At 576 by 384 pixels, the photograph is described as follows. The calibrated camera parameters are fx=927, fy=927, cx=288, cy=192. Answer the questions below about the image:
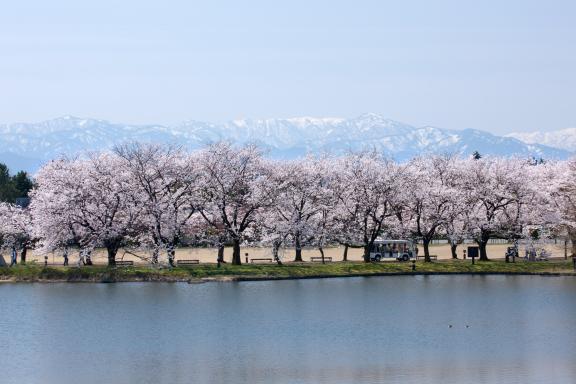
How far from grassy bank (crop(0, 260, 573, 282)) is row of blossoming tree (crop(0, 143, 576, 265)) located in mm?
2606

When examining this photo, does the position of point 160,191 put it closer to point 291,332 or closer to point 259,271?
point 259,271

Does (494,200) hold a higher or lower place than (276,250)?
higher

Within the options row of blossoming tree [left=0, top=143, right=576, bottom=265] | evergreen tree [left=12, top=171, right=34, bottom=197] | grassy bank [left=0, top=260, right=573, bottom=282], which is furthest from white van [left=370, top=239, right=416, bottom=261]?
evergreen tree [left=12, top=171, right=34, bottom=197]

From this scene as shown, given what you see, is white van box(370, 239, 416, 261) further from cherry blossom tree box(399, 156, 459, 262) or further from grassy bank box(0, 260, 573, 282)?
grassy bank box(0, 260, 573, 282)

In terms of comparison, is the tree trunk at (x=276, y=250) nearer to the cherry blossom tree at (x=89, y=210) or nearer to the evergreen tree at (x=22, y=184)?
the cherry blossom tree at (x=89, y=210)

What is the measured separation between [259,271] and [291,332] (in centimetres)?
2392

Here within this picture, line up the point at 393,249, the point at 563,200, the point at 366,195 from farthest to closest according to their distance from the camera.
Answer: the point at 393,249 < the point at 563,200 < the point at 366,195

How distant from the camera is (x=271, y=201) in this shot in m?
70.6

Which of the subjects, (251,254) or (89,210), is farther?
(251,254)

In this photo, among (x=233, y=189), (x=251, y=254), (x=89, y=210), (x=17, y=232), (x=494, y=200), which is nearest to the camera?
(x=89, y=210)

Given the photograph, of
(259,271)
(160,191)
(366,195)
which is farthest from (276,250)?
(160,191)

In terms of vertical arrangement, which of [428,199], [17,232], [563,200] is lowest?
[17,232]

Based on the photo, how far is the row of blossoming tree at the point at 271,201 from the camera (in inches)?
2625

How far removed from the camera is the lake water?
32719 millimetres
